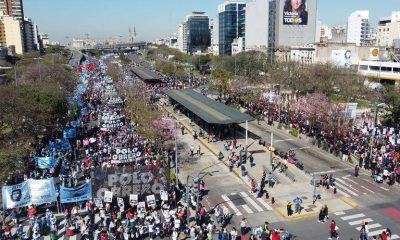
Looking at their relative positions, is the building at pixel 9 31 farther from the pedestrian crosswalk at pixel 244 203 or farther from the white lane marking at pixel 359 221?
the white lane marking at pixel 359 221

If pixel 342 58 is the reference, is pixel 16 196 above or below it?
below

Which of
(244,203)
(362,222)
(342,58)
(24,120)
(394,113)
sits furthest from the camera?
(342,58)

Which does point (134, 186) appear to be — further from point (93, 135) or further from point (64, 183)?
point (93, 135)

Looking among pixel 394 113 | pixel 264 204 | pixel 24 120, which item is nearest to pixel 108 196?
pixel 264 204

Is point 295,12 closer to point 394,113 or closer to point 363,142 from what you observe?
point 394,113

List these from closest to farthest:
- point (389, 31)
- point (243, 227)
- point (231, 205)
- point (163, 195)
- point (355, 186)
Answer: point (243, 227)
point (163, 195)
point (231, 205)
point (355, 186)
point (389, 31)

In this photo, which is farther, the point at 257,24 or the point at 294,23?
the point at 257,24

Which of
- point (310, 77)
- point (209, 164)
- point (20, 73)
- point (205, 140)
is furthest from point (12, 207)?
point (20, 73)
